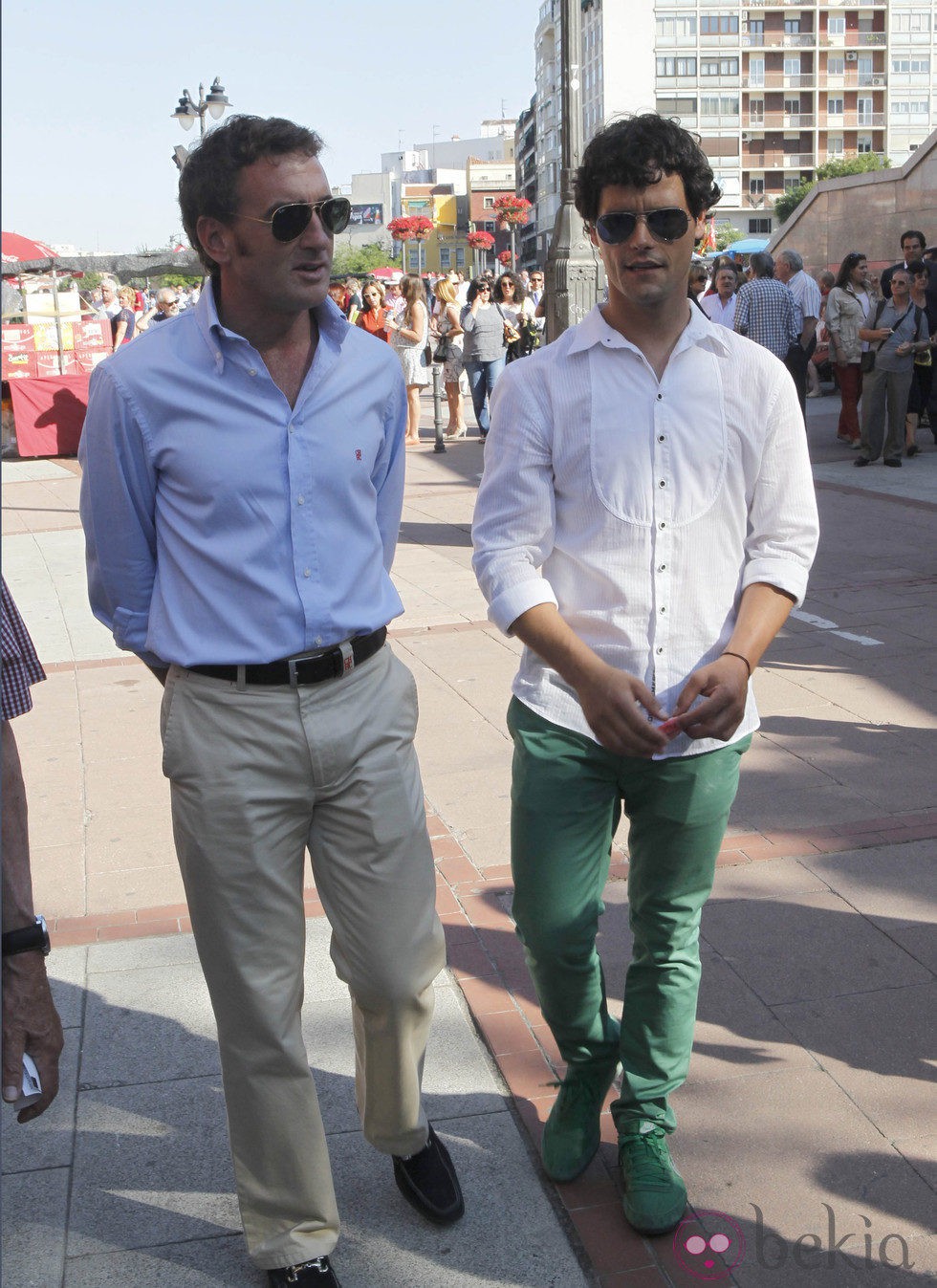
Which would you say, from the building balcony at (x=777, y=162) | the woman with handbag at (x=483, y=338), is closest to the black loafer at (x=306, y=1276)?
the woman with handbag at (x=483, y=338)

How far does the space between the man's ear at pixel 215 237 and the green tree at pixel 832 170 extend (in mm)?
90877

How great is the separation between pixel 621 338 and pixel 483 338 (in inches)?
495

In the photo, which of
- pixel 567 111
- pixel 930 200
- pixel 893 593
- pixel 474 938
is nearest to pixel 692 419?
pixel 474 938

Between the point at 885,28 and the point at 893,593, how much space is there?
110m

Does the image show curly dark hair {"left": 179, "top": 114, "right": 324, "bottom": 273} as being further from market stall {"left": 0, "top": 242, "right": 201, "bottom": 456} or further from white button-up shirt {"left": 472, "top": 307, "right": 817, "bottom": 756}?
market stall {"left": 0, "top": 242, "right": 201, "bottom": 456}

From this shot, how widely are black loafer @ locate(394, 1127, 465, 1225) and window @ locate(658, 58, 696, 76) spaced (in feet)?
367

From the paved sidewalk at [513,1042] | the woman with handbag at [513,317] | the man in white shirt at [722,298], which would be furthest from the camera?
the woman with handbag at [513,317]

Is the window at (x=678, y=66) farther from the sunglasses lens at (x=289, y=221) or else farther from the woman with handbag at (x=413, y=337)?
the sunglasses lens at (x=289, y=221)

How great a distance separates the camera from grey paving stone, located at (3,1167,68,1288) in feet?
8.63

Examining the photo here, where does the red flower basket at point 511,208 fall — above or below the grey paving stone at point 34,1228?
above

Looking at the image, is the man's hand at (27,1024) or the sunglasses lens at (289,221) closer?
the man's hand at (27,1024)

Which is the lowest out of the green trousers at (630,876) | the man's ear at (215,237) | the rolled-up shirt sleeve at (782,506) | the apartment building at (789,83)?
the green trousers at (630,876)

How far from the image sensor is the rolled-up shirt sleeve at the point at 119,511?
2.37 meters

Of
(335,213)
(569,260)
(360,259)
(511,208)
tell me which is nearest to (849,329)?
(569,260)
